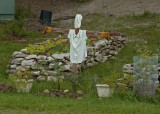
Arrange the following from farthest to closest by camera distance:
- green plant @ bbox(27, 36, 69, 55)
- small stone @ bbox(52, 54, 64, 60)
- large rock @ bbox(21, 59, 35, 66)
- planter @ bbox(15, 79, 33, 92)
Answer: green plant @ bbox(27, 36, 69, 55), small stone @ bbox(52, 54, 64, 60), large rock @ bbox(21, 59, 35, 66), planter @ bbox(15, 79, 33, 92)

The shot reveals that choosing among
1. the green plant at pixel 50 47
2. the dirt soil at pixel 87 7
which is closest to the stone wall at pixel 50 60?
the green plant at pixel 50 47

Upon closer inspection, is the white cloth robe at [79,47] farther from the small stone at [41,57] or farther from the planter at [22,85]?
A: the small stone at [41,57]

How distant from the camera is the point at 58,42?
16.5m

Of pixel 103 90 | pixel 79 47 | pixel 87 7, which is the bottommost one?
pixel 103 90

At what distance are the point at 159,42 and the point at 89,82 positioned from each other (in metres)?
7.74

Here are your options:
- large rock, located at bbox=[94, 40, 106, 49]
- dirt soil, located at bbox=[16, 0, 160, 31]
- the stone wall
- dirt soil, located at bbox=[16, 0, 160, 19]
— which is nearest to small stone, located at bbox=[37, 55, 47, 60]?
the stone wall

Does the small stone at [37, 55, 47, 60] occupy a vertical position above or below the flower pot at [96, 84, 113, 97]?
above

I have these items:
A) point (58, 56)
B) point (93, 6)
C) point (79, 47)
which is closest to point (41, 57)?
point (58, 56)

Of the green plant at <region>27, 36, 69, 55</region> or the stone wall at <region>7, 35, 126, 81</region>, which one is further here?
the green plant at <region>27, 36, 69, 55</region>

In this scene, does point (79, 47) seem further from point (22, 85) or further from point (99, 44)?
point (99, 44)

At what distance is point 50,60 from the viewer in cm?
1488

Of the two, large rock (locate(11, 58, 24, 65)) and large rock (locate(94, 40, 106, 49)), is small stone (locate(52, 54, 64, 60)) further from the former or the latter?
large rock (locate(94, 40, 106, 49))

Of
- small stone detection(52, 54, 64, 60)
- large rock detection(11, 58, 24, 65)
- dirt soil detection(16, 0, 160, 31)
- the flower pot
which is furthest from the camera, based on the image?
dirt soil detection(16, 0, 160, 31)

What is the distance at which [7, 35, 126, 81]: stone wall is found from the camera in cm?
1477
